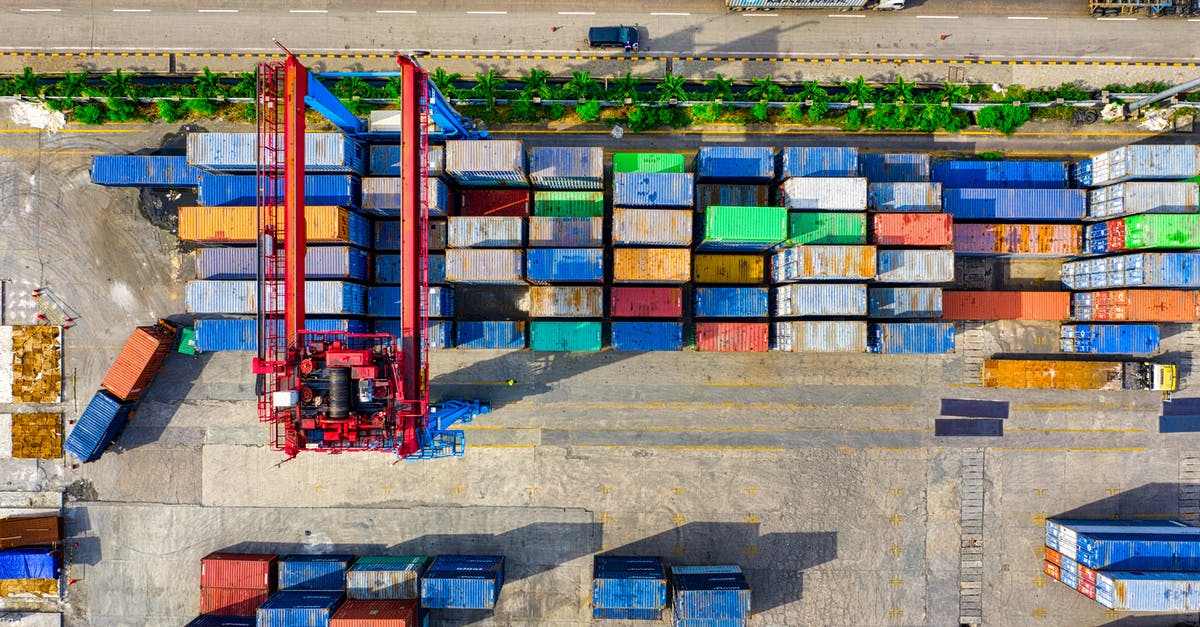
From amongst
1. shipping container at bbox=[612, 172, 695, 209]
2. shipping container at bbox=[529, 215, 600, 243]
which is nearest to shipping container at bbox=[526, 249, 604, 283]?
shipping container at bbox=[529, 215, 600, 243]

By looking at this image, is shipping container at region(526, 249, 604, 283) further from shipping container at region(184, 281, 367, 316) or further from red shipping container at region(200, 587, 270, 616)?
red shipping container at region(200, 587, 270, 616)

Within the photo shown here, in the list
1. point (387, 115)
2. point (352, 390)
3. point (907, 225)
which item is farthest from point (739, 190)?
point (352, 390)

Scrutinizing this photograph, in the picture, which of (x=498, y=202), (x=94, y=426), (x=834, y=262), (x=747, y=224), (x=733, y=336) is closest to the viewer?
(x=747, y=224)

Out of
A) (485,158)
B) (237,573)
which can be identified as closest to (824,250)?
(485,158)

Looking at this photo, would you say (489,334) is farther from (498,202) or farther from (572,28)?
(572,28)

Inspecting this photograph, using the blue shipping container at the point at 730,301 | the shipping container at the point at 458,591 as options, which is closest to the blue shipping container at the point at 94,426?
the shipping container at the point at 458,591

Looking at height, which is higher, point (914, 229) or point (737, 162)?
point (737, 162)
